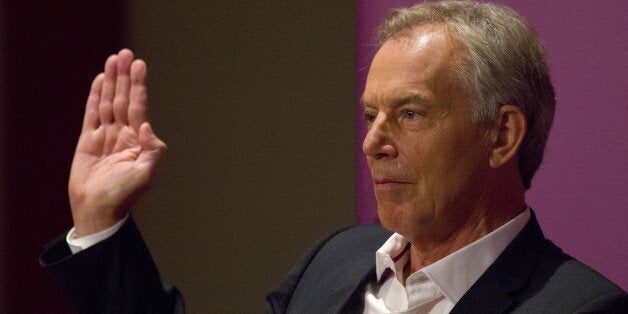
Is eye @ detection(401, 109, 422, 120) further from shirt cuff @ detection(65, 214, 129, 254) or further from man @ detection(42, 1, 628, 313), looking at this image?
shirt cuff @ detection(65, 214, 129, 254)

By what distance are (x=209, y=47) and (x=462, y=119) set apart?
2.83ft

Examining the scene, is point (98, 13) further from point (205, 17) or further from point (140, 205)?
point (140, 205)

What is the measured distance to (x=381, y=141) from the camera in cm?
153

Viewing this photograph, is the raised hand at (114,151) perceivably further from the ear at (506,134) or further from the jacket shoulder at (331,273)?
the ear at (506,134)

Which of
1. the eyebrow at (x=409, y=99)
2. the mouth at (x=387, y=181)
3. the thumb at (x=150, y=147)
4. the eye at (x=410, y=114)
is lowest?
the mouth at (x=387, y=181)

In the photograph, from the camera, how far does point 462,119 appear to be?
59.3 inches

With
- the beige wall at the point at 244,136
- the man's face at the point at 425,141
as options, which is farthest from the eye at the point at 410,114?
the beige wall at the point at 244,136

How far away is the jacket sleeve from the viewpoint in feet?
5.37

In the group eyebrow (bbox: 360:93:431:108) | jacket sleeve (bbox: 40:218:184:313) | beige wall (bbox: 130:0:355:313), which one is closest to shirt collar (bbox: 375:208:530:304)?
eyebrow (bbox: 360:93:431:108)

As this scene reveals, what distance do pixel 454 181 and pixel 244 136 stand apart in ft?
2.67

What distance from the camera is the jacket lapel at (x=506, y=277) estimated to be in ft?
4.76

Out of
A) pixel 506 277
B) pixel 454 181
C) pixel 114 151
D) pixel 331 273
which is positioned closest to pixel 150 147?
pixel 114 151

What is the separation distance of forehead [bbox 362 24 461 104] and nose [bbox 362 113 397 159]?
0.04 meters

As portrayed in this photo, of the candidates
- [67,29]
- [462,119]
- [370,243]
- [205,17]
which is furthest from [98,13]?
[462,119]
